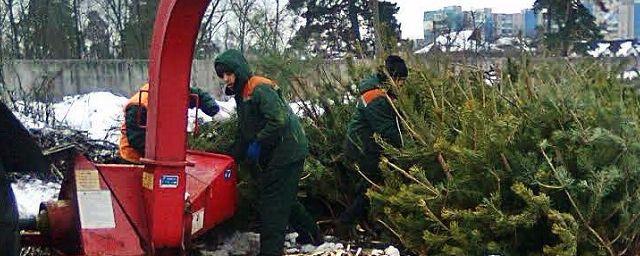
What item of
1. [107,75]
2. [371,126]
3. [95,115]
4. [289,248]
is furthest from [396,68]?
[107,75]

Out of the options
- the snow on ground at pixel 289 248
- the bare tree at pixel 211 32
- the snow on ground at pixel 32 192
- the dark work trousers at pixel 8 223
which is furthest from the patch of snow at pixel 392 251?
the bare tree at pixel 211 32

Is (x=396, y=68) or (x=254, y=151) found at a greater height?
(x=396, y=68)

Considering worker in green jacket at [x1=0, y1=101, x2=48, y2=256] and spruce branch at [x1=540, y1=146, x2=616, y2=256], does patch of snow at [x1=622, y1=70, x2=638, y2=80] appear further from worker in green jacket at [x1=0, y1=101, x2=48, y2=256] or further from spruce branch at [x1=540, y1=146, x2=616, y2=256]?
worker in green jacket at [x1=0, y1=101, x2=48, y2=256]

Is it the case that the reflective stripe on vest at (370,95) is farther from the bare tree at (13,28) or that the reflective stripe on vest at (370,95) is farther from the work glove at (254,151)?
the bare tree at (13,28)

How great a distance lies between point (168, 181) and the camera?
518 cm

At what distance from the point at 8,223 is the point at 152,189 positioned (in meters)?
1.57

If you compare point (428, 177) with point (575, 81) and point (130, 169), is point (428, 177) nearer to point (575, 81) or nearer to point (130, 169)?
point (575, 81)

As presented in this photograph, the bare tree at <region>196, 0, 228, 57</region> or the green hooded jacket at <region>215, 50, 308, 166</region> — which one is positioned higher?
the bare tree at <region>196, 0, 228, 57</region>

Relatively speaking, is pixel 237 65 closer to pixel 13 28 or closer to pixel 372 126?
pixel 372 126

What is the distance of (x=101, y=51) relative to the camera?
32.2m

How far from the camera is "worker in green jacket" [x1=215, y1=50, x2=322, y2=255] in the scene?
6203 millimetres

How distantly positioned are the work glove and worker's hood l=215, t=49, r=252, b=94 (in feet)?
1.48

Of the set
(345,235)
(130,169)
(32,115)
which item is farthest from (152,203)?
(32,115)

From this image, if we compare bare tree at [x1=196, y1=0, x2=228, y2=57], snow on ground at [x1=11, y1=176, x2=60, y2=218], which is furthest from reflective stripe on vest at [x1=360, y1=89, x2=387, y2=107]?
bare tree at [x1=196, y1=0, x2=228, y2=57]
